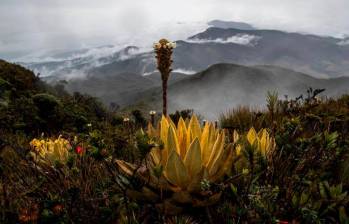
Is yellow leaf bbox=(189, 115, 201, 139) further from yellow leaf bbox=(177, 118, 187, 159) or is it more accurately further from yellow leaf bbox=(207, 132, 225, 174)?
yellow leaf bbox=(207, 132, 225, 174)

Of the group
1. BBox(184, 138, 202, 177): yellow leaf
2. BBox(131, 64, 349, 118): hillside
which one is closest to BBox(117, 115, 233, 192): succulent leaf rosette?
BBox(184, 138, 202, 177): yellow leaf

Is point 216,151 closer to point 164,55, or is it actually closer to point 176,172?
point 176,172

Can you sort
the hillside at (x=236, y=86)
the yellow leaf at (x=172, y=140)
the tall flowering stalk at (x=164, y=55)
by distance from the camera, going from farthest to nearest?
the hillside at (x=236, y=86) → the tall flowering stalk at (x=164, y=55) → the yellow leaf at (x=172, y=140)

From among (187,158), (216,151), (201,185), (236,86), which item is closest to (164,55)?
(216,151)

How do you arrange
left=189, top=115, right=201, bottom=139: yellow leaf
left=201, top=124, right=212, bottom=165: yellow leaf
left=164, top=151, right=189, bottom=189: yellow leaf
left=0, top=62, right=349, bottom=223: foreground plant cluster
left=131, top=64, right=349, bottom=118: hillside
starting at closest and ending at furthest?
left=0, top=62, right=349, bottom=223: foreground plant cluster
left=164, top=151, right=189, bottom=189: yellow leaf
left=201, top=124, right=212, bottom=165: yellow leaf
left=189, top=115, right=201, bottom=139: yellow leaf
left=131, top=64, right=349, bottom=118: hillside

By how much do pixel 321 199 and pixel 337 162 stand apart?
39.6 inches

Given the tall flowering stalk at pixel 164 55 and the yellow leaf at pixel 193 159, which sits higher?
the tall flowering stalk at pixel 164 55

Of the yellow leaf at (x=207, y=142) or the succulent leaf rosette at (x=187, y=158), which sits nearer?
the succulent leaf rosette at (x=187, y=158)

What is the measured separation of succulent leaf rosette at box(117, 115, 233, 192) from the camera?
121 inches

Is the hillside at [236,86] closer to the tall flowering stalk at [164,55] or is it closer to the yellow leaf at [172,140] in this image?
the tall flowering stalk at [164,55]

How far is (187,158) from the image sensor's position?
3133 mm

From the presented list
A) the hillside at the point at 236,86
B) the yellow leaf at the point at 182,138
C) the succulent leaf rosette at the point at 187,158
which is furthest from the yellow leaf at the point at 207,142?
the hillside at the point at 236,86

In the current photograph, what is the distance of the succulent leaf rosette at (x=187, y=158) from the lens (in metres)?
3.08

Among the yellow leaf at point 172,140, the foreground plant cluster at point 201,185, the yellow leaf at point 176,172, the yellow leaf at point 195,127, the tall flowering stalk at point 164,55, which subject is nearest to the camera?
the foreground plant cluster at point 201,185
